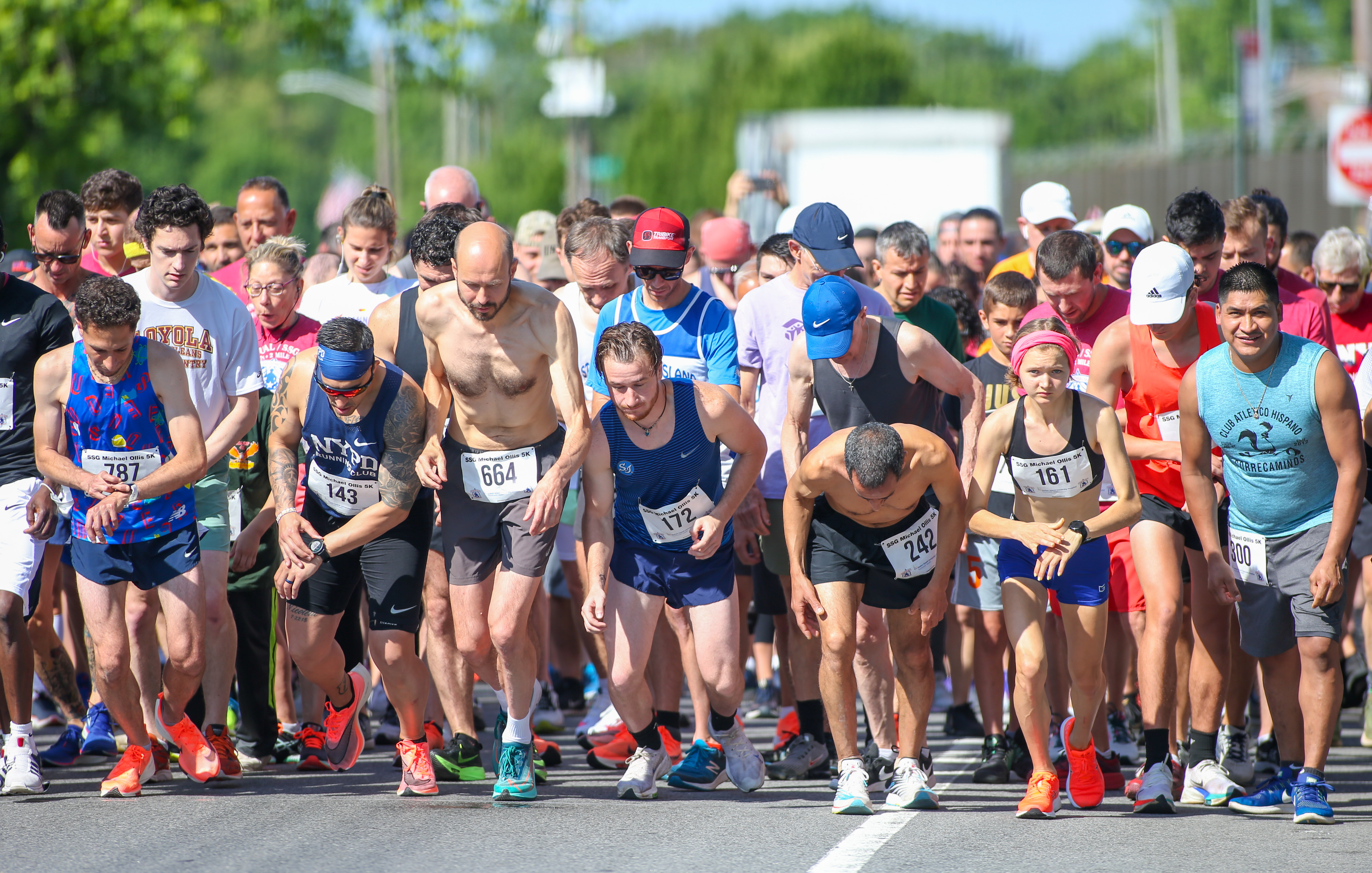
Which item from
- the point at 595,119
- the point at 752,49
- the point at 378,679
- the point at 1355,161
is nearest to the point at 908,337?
the point at 378,679

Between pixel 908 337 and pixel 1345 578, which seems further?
pixel 908 337

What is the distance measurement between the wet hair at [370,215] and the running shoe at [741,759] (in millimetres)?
3047

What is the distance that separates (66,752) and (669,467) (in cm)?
323

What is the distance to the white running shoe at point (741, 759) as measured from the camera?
7.06 m

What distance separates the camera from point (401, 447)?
676 centimetres

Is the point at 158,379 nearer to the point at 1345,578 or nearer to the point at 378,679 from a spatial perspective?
the point at 378,679

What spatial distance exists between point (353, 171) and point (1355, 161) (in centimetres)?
7470

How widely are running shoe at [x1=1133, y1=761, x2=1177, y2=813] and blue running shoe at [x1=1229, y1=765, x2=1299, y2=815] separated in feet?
0.94

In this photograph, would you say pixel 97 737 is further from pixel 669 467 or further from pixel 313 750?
pixel 669 467

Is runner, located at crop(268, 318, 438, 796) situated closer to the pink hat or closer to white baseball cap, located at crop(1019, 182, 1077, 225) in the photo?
the pink hat

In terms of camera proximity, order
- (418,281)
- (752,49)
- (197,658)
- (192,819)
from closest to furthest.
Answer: (192,819) → (197,658) → (418,281) → (752,49)

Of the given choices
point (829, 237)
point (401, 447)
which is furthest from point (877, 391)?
point (401, 447)

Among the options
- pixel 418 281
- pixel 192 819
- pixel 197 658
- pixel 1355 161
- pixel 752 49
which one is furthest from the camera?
pixel 752 49

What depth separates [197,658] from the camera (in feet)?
22.3
